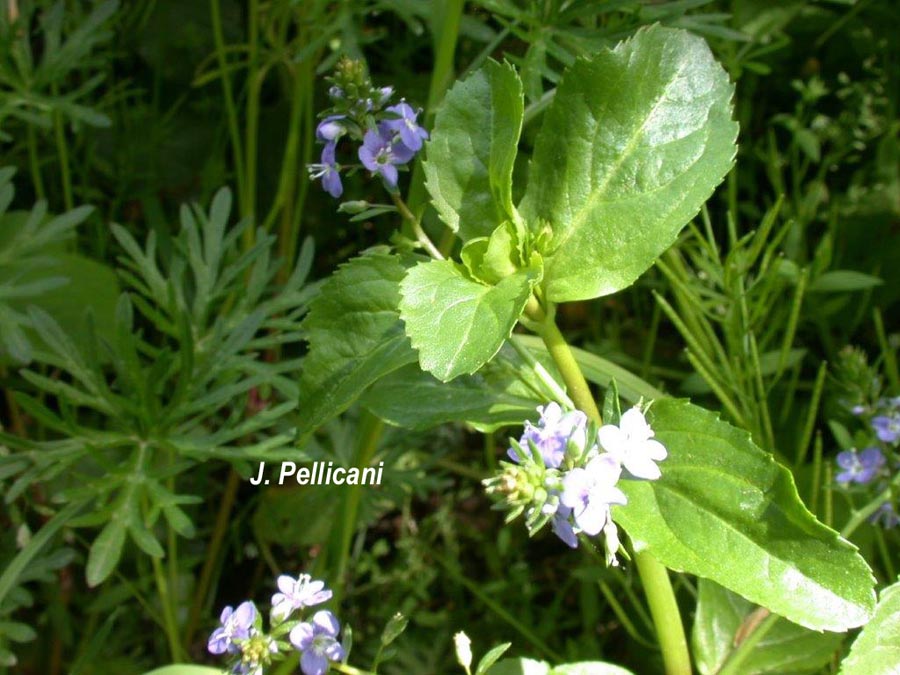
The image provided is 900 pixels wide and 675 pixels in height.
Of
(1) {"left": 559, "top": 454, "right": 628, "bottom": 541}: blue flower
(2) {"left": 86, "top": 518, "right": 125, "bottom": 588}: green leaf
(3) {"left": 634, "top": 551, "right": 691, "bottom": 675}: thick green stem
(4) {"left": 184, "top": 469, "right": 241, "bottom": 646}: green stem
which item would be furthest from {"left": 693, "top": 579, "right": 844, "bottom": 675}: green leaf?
(4) {"left": 184, "top": 469, "right": 241, "bottom": 646}: green stem

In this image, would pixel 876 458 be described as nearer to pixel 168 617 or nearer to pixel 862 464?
pixel 862 464

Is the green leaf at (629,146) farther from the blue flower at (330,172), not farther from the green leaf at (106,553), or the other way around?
the green leaf at (106,553)

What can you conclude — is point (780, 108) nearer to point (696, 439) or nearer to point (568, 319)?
point (568, 319)

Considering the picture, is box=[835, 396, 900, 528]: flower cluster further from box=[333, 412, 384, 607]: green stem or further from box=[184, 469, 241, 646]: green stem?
box=[184, 469, 241, 646]: green stem

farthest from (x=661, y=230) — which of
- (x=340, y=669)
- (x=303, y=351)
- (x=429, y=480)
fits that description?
(x=303, y=351)

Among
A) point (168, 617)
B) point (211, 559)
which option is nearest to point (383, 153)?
point (168, 617)

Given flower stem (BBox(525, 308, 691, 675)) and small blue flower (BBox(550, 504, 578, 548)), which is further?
flower stem (BBox(525, 308, 691, 675))

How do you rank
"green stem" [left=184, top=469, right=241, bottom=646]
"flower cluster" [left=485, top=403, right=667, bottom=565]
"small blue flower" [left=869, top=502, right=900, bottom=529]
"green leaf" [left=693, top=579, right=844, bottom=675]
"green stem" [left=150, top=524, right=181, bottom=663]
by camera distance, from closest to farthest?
"flower cluster" [left=485, top=403, right=667, bottom=565] → "green leaf" [left=693, top=579, right=844, bottom=675] → "small blue flower" [left=869, top=502, right=900, bottom=529] → "green stem" [left=150, top=524, right=181, bottom=663] → "green stem" [left=184, top=469, right=241, bottom=646]
